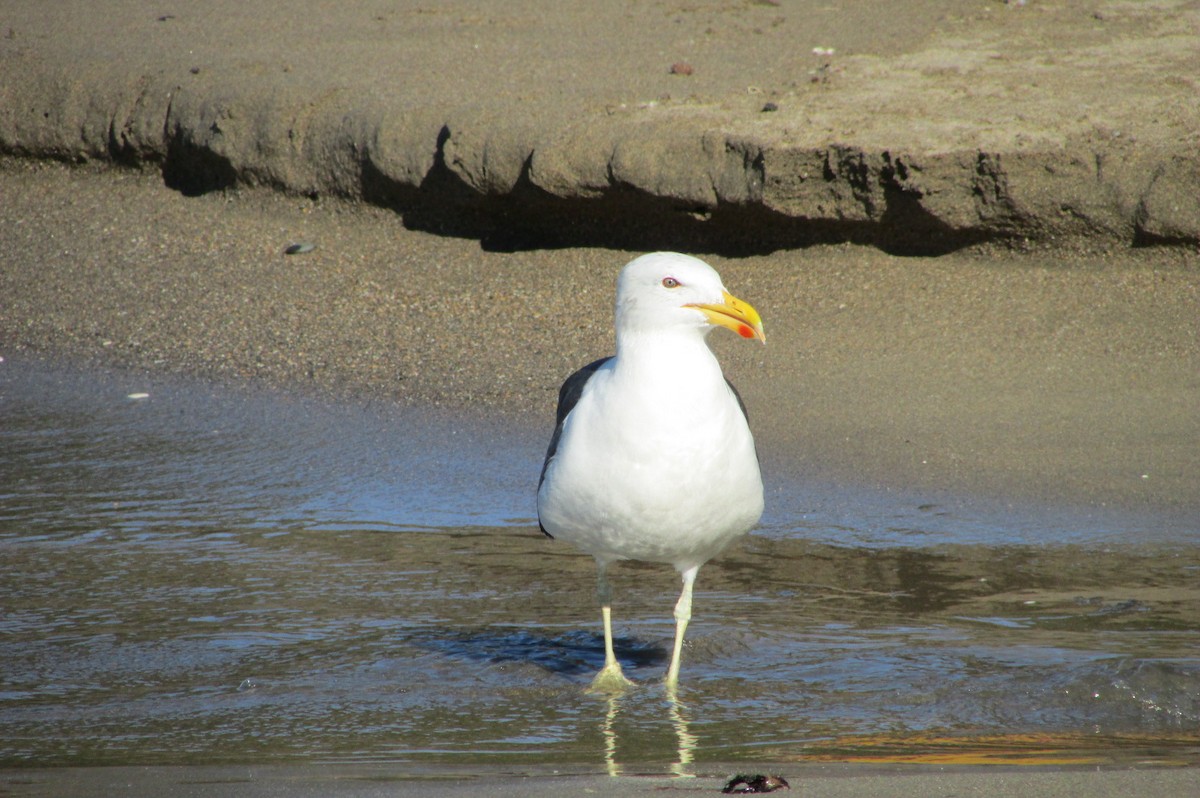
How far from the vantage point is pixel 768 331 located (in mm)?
9258

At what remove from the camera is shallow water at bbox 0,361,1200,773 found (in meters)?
4.44

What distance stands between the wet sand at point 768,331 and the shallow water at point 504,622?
0.56m

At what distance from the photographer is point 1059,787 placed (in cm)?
340

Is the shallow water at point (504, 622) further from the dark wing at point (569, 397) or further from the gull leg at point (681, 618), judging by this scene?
the dark wing at point (569, 397)

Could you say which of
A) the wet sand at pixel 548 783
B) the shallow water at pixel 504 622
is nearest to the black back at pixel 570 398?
the shallow water at pixel 504 622

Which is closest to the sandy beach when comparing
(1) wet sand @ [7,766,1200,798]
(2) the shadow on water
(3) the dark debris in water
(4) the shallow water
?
(4) the shallow water

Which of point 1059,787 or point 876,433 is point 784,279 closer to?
point 876,433

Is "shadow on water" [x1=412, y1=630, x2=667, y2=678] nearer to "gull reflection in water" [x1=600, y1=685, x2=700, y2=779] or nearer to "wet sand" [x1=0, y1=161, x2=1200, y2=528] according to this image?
→ "gull reflection in water" [x1=600, y1=685, x2=700, y2=779]

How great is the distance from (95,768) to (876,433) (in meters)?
4.76

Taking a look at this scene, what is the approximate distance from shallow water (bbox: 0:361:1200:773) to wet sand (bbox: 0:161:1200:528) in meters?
0.56

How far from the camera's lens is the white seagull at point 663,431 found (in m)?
4.53

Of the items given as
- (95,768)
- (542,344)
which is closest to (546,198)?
(542,344)

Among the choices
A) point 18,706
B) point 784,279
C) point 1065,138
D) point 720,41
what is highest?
point 720,41

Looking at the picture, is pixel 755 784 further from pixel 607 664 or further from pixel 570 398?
pixel 570 398
